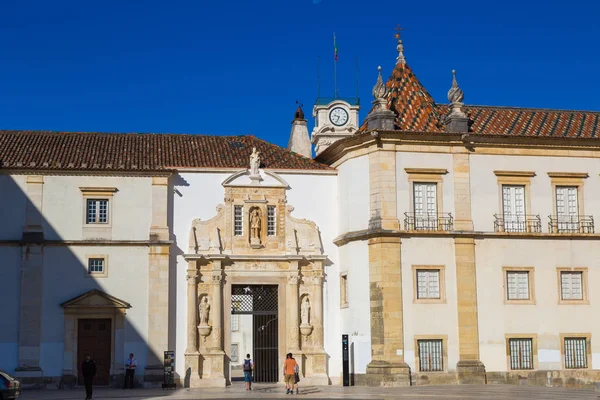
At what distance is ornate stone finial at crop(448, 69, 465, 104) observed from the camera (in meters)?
33.2

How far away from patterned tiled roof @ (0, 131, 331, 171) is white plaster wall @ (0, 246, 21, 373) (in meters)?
3.19

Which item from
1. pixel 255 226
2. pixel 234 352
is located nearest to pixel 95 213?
pixel 255 226

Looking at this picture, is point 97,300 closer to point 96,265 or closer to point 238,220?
point 96,265

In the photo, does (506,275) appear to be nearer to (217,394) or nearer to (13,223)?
(217,394)

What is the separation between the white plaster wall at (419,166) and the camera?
Answer: 3147 cm

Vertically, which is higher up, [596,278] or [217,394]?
[596,278]

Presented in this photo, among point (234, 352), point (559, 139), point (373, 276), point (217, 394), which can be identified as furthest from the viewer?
point (234, 352)

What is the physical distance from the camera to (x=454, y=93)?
3338 centimetres

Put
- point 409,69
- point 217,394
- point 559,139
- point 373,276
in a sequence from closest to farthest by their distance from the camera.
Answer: point 217,394 < point 373,276 < point 559,139 < point 409,69

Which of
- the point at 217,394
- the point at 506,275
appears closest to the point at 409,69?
the point at 506,275

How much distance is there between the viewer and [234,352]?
159ft

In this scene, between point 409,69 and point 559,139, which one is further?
point 409,69

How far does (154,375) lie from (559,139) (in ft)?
54.4

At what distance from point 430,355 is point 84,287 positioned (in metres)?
12.1
